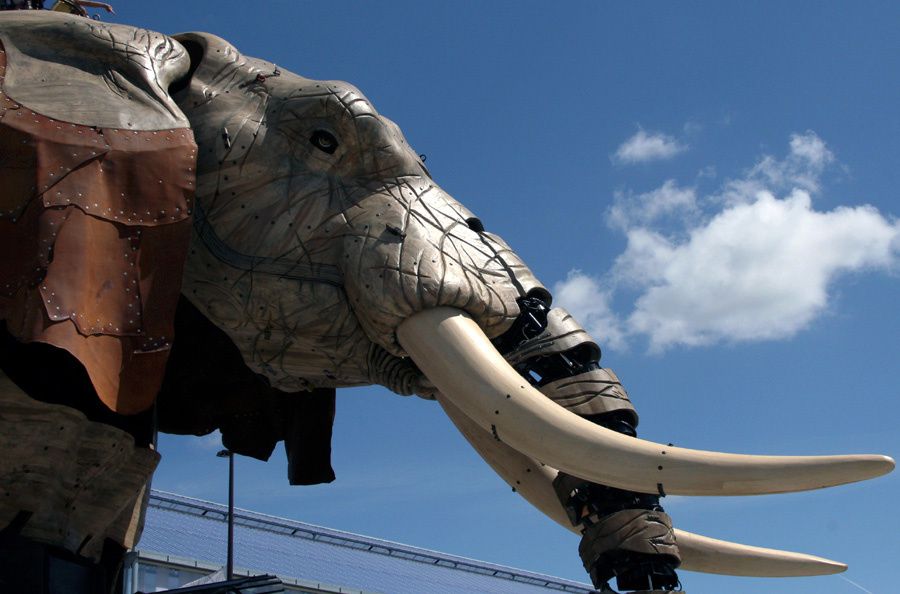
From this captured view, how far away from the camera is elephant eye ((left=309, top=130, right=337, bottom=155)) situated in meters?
6.31

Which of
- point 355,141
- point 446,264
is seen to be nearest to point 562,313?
point 446,264

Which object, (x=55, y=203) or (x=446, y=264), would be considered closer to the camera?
(x=55, y=203)

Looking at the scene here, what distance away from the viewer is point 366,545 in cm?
2495

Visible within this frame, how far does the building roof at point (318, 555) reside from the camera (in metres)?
19.8

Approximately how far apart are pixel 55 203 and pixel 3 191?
0.68 feet

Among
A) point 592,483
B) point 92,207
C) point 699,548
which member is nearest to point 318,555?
point 699,548

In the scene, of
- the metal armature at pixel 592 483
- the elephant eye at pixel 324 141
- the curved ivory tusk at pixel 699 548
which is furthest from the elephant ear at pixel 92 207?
the metal armature at pixel 592 483

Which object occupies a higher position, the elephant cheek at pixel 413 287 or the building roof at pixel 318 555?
the building roof at pixel 318 555

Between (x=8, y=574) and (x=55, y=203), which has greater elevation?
(x=55, y=203)

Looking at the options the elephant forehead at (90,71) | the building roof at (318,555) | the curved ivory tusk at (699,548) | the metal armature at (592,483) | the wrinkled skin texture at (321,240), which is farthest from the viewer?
the building roof at (318,555)

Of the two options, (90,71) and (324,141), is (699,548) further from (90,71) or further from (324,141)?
(90,71)

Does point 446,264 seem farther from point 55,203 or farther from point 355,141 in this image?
point 55,203

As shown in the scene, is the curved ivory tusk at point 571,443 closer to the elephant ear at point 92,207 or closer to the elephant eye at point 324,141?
the elephant eye at point 324,141

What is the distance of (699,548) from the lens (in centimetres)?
622
